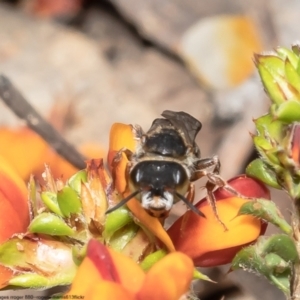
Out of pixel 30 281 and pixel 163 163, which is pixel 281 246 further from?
A: pixel 30 281

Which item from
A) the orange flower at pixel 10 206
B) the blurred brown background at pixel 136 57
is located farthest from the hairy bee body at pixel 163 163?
the blurred brown background at pixel 136 57

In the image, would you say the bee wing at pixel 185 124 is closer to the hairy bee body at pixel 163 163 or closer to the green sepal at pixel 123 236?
the hairy bee body at pixel 163 163

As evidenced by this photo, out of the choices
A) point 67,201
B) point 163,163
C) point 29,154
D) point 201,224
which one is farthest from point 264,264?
point 29,154

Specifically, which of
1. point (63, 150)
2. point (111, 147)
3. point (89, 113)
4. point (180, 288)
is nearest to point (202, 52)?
point (89, 113)

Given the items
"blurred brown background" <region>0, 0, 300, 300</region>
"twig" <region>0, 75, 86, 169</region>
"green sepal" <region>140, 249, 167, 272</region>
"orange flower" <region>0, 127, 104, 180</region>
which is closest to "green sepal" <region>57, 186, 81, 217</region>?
"green sepal" <region>140, 249, 167, 272</region>

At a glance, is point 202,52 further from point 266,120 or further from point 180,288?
point 180,288
